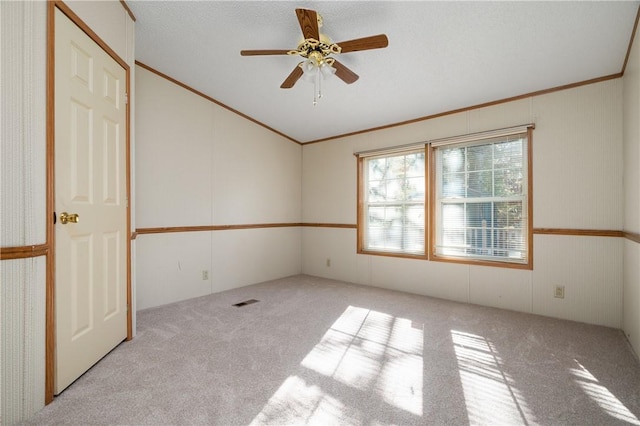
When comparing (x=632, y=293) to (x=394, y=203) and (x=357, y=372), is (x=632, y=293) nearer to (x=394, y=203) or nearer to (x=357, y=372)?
(x=357, y=372)

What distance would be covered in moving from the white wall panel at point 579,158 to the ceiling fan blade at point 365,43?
7.18 feet

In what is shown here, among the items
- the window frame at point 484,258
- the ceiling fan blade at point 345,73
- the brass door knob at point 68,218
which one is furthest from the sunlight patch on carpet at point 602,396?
the brass door knob at point 68,218

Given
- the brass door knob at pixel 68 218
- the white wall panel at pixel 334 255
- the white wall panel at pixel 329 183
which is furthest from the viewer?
the white wall panel at pixel 329 183

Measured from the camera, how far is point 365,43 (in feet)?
6.79

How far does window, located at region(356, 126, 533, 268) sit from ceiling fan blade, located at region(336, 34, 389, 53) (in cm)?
204

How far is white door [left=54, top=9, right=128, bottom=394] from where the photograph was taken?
5.57 feet

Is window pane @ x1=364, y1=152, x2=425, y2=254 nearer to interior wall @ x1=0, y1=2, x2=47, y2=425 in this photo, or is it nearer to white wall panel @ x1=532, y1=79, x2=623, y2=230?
white wall panel @ x1=532, y1=79, x2=623, y2=230

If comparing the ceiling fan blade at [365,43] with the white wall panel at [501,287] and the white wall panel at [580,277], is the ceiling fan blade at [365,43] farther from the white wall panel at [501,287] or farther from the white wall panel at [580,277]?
the white wall panel at [501,287]

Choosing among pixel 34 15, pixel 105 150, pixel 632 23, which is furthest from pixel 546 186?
pixel 34 15

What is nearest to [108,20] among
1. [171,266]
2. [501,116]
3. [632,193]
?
[171,266]

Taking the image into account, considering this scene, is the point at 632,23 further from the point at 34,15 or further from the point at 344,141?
the point at 34,15

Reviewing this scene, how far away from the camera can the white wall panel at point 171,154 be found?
3.23m

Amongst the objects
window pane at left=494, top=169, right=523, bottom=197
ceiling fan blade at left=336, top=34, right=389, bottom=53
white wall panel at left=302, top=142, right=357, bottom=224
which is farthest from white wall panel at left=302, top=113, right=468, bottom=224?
ceiling fan blade at left=336, top=34, right=389, bottom=53

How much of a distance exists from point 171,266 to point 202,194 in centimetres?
97
